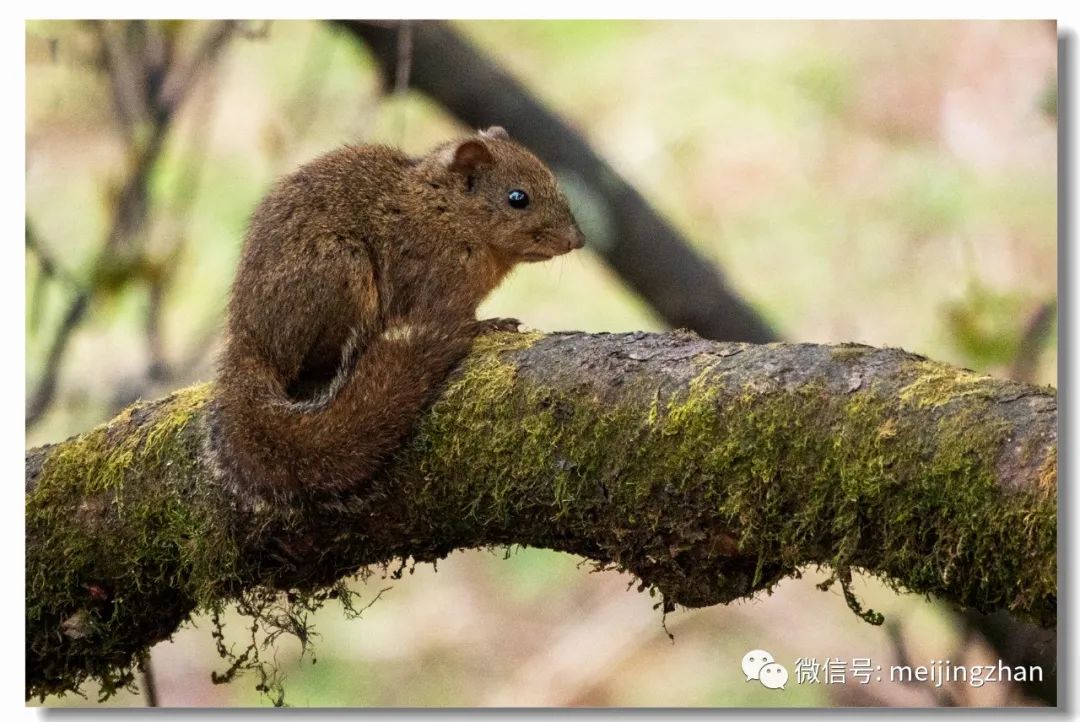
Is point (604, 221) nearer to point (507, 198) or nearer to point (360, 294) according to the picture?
point (507, 198)

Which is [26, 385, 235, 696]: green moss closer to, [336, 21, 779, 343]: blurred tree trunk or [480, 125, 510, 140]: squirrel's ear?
[480, 125, 510, 140]: squirrel's ear

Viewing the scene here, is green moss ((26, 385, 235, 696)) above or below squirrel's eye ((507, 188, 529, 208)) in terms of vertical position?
below

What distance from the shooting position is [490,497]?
257 cm

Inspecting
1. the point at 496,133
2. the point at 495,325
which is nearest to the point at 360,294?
the point at 495,325

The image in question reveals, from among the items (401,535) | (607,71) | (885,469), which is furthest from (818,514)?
(607,71)

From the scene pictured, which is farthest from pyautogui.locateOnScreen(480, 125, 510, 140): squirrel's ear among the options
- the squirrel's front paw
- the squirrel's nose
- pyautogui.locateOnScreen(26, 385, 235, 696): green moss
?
pyautogui.locateOnScreen(26, 385, 235, 696): green moss

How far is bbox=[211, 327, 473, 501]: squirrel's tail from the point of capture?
2.67 metres

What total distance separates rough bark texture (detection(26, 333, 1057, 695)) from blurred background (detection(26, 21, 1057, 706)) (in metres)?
0.74

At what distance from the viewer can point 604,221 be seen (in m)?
4.09

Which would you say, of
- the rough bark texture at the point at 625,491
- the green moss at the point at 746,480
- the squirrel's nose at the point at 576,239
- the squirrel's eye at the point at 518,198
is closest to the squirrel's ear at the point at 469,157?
the squirrel's eye at the point at 518,198

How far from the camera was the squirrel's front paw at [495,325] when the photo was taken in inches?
116

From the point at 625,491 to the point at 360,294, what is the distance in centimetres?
98

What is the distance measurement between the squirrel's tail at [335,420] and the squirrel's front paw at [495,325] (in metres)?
0.05
